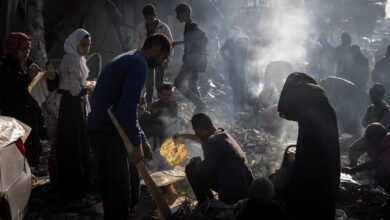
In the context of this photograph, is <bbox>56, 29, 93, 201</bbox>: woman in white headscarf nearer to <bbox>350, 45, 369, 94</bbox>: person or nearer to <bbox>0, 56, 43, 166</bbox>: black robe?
<bbox>0, 56, 43, 166</bbox>: black robe

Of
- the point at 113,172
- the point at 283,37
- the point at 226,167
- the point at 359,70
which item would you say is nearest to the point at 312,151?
the point at 226,167

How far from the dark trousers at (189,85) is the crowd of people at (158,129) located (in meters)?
0.02

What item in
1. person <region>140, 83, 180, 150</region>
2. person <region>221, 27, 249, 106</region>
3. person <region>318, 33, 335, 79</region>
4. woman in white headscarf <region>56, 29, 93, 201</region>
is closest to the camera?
woman in white headscarf <region>56, 29, 93, 201</region>

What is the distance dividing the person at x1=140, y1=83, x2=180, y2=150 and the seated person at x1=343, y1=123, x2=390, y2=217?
10.8 ft

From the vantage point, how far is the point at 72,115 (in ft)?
19.4

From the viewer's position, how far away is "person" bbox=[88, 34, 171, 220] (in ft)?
13.8

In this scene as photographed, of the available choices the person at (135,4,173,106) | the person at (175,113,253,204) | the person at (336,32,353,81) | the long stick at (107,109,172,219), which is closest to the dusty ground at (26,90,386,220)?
the long stick at (107,109,172,219)

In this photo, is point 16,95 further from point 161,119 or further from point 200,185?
point 200,185

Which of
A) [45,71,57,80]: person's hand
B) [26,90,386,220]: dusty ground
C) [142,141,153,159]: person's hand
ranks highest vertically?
[45,71,57,80]: person's hand

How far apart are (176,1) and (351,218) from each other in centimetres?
1364

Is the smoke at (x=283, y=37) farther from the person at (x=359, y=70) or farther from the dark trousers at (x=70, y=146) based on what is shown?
the dark trousers at (x=70, y=146)

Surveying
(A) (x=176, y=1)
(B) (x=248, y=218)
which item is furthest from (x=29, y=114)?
(A) (x=176, y=1)

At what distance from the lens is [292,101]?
3969 millimetres

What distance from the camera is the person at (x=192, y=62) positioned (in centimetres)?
948
